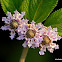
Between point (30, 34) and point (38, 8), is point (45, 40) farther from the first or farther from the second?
point (38, 8)

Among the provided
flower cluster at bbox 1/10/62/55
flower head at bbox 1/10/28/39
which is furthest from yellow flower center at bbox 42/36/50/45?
flower head at bbox 1/10/28/39

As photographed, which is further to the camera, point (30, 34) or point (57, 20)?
point (57, 20)

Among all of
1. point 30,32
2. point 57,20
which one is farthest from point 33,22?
point 57,20

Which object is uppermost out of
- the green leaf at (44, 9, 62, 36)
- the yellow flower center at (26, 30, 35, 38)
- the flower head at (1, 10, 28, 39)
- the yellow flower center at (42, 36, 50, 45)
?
the green leaf at (44, 9, 62, 36)

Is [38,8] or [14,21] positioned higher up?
[38,8]

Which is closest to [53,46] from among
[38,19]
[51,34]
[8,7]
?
[51,34]

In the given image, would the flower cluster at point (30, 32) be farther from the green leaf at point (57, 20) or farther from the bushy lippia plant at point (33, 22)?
the green leaf at point (57, 20)

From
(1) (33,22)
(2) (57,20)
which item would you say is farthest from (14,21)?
(2) (57,20)

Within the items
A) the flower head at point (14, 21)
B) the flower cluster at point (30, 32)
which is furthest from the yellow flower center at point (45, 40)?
the flower head at point (14, 21)

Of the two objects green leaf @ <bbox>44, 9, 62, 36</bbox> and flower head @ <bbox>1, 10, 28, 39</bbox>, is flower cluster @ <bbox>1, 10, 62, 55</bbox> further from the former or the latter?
green leaf @ <bbox>44, 9, 62, 36</bbox>
